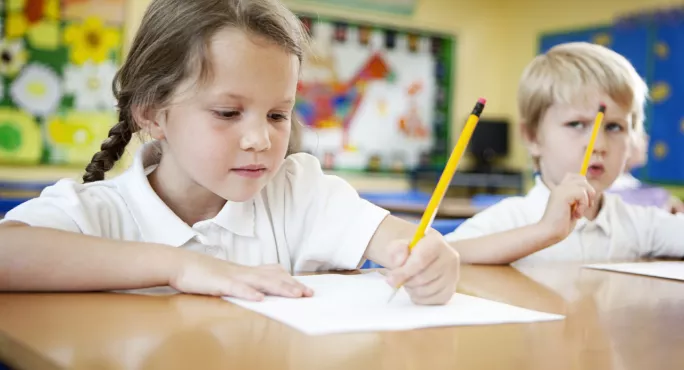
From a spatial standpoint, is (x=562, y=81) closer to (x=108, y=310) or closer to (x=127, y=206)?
(x=127, y=206)

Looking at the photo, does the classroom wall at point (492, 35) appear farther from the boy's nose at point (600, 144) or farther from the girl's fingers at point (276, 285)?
the girl's fingers at point (276, 285)

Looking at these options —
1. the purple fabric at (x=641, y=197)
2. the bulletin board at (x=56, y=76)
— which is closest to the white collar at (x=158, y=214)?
the purple fabric at (x=641, y=197)

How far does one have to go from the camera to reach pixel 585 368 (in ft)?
1.81

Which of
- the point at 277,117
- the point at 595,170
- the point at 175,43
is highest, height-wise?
the point at 175,43

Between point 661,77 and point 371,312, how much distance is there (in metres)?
5.91

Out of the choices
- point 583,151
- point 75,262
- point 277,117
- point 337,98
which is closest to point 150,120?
point 277,117

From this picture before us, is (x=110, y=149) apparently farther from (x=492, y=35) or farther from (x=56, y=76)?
(x=492, y=35)

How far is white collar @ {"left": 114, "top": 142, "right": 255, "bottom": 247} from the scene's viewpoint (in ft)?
3.57

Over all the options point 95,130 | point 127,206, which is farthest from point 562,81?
point 95,130

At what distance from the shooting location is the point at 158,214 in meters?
Answer: 1.10

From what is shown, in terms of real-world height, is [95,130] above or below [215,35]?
below

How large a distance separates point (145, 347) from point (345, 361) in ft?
0.49

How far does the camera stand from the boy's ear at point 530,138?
1796 millimetres

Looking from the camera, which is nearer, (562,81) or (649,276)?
(649,276)
